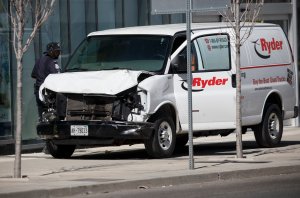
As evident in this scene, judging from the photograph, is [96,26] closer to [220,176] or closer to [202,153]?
[202,153]

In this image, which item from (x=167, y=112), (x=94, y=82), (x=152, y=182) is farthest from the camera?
(x=167, y=112)

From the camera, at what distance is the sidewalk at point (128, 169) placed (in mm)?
14313

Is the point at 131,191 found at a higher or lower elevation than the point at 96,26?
lower

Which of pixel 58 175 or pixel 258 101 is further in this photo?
pixel 258 101

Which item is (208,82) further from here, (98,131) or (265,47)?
(98,131)

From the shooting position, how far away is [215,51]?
20.3 metres

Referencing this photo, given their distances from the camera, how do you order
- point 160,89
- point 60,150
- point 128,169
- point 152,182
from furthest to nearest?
point 60,150 < point 160,89 < point 128,169 < point 152,182

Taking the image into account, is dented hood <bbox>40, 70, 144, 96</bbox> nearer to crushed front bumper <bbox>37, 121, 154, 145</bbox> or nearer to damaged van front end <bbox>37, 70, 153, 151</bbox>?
damaged van front end <bbox>37, 70, 153, 151</bbox>

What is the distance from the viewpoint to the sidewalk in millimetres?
14313

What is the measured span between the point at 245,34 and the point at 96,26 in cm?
481

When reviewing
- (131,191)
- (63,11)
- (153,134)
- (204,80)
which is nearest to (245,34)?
(204,80)

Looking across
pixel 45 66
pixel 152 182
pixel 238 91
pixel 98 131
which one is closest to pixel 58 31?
pixel 45 66

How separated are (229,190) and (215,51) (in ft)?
20.6

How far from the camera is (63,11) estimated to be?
23.1 m
